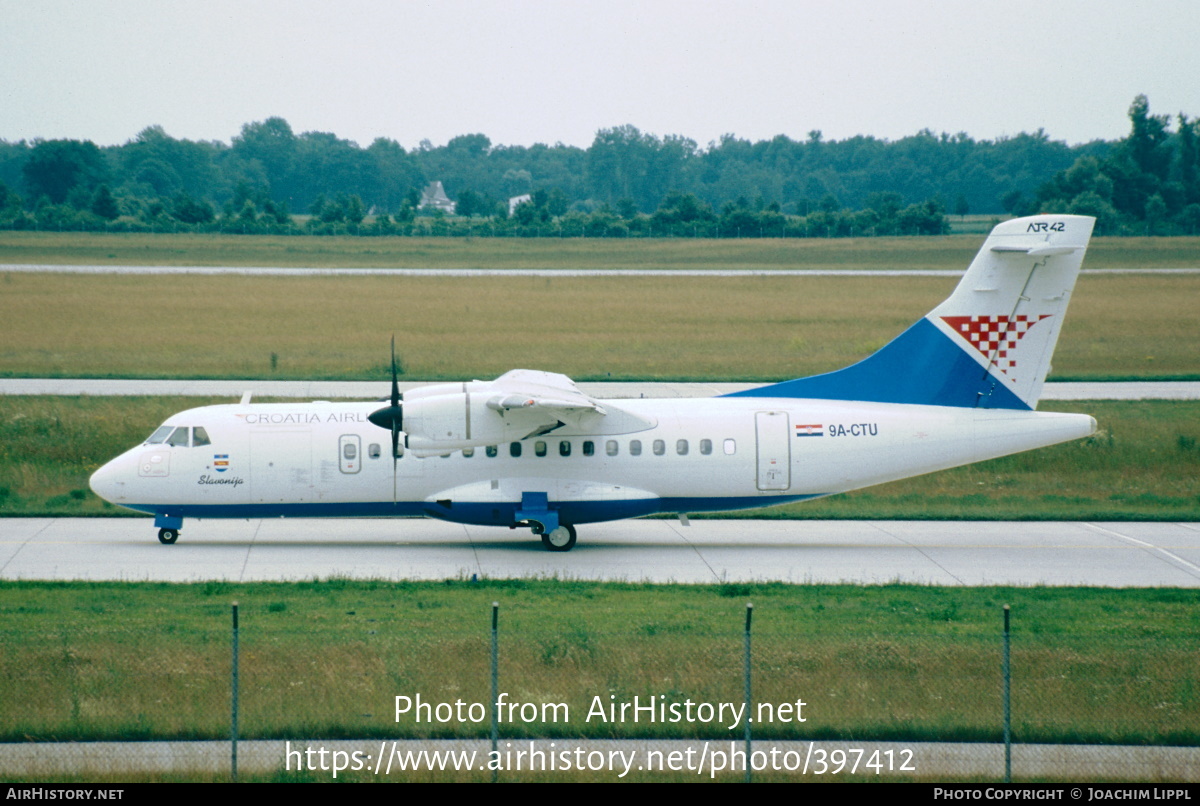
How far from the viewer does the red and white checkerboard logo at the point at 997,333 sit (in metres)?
23.5

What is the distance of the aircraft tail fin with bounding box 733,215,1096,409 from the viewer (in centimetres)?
2327

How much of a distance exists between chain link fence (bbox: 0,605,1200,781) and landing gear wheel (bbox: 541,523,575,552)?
8.12 m

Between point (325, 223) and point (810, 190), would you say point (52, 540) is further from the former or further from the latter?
point (810, 190)

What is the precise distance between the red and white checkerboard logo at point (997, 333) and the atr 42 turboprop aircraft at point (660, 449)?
3 centimetres

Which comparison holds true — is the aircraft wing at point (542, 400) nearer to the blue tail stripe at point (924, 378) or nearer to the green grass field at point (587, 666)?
the green grass field at point (587, 666)

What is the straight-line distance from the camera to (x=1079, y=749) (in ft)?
39.9

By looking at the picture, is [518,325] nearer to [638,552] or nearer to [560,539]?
[560,539]

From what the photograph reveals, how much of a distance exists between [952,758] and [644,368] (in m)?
33.1

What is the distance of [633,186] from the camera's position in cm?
17412

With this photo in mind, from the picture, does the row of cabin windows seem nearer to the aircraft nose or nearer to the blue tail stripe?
the blue tail stripe

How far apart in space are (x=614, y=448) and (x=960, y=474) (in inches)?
476

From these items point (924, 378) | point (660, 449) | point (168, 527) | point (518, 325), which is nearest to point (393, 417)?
point (660, 449)

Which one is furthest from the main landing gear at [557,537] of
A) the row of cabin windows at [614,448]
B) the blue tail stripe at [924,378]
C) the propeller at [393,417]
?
the blue tail stripe at [924,378]
